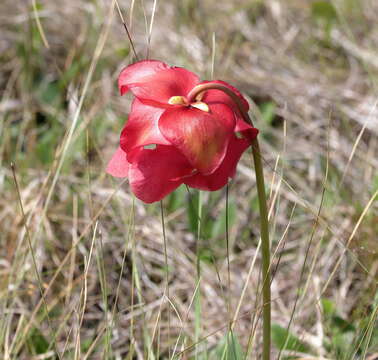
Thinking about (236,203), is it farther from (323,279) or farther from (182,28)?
(182,28)

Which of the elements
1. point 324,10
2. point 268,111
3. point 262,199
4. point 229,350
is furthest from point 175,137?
point 324,10

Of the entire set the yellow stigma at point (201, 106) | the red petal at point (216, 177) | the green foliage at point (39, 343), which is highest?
the yellow stigma at point (201, 106)

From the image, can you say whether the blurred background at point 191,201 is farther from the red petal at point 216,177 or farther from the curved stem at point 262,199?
the red petal at point 216,177

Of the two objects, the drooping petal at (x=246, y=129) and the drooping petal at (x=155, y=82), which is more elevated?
the drooping petal at (x=155, y=82)

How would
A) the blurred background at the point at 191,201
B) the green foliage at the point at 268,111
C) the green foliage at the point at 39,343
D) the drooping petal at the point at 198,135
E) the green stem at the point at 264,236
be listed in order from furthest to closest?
1. the green foliage at the point at 268,111
2. the green foliage at the point at 39,343
3. the blurred background at the point at 191,201
4. the green stem at the point at 264,236
5. the drooping petal at the point at 198,135

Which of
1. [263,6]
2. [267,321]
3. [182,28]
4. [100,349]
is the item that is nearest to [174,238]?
[100,349]

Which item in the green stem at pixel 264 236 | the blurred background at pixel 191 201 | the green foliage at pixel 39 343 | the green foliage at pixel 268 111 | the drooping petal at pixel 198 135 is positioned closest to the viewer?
the drooping petal at pixel 198 135

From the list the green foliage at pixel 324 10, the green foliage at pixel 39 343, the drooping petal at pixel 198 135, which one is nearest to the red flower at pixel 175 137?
the drooping petal at pixel 198 135

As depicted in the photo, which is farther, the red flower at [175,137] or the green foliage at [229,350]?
the green foliage at [229,350]
